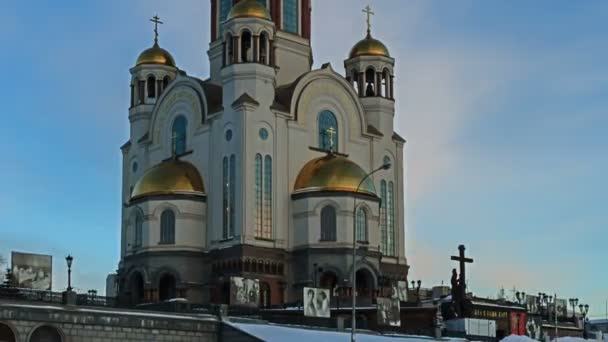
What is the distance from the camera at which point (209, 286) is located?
71938 mm

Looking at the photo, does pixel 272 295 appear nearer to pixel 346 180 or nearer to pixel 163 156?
pixel 346 180

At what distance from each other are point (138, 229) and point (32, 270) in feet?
65.1

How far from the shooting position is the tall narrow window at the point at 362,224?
72.7 m

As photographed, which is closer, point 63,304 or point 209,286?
point 63,304

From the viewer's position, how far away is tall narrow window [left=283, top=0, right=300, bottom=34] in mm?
80500

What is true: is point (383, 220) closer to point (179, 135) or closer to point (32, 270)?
point (179, 135)

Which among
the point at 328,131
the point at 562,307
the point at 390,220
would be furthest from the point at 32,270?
the point at 562,307

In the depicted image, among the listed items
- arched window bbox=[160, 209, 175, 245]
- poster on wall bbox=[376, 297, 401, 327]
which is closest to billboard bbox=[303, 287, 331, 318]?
poster on wall bbox=[376, 297, 401, 327]

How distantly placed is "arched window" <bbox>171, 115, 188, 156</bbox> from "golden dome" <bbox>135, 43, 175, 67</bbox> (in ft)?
21.5

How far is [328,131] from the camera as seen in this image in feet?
255

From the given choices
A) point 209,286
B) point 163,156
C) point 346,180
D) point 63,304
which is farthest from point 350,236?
point 63,304

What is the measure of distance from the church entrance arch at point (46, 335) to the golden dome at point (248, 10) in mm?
33153

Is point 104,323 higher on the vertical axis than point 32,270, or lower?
lower

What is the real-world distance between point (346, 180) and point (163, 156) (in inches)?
580
